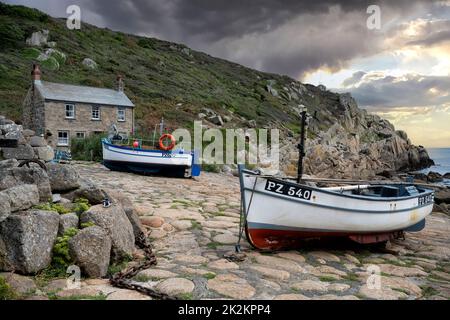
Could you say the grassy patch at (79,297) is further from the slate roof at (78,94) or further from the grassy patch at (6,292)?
the slate roof at (78,94)

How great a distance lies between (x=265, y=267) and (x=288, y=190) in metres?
1.49

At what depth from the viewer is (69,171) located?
6.84 metres

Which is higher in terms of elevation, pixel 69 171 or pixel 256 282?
pixel 69 171

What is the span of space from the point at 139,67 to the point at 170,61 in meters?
15.0

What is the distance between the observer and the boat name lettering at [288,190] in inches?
265

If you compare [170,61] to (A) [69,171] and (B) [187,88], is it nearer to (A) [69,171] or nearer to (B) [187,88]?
(B) [187,88]

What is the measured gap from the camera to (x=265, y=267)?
597cm

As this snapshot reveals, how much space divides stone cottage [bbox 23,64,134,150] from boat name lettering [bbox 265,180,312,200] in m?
27.4

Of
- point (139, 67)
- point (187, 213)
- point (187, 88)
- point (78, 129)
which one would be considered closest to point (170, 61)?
point (139, 67)

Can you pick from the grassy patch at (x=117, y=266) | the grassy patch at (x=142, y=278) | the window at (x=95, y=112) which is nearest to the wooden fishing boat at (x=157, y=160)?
the grassy patch at (x=117, y=266)

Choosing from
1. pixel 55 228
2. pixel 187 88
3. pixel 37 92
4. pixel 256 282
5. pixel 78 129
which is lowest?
pixel 256 282

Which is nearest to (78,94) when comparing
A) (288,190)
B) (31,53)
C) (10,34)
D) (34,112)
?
(34,112)

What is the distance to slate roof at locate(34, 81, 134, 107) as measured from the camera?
101 feet

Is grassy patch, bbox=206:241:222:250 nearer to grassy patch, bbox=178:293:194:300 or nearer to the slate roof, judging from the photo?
grassy patch, bbox=178:293:194:300
